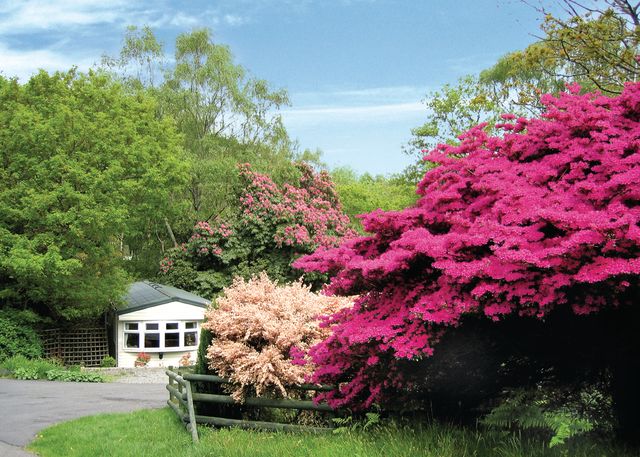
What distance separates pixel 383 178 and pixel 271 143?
3937cm

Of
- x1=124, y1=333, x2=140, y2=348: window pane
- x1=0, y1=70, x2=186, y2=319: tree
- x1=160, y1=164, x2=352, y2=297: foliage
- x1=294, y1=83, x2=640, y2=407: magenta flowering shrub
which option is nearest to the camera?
x1=294, y1=83, x2=640, y2=407: magenta flowering shrub

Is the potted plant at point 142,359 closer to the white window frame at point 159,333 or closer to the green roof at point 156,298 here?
the white window frame at point 159,333

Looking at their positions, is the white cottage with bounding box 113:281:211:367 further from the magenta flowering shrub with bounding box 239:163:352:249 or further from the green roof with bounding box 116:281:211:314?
the magenta flowering shrub with bounding box 239:163:352:249

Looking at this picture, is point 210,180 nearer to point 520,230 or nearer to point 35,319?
point 35,319

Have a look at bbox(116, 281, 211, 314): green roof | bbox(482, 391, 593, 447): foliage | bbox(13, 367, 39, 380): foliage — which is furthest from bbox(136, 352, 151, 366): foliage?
bbox(482, 391, 593, 447): foliage

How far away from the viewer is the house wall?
30266 millimetres

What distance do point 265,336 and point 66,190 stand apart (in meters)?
19.0

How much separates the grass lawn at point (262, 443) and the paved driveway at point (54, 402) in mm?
701

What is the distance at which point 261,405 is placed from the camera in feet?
30.4

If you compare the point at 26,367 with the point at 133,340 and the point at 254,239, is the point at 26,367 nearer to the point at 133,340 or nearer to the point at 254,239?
the point at 133,340

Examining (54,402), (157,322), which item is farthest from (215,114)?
(54,402)

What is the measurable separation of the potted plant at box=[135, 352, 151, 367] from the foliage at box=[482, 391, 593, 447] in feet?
84.9

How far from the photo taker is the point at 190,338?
31297mm

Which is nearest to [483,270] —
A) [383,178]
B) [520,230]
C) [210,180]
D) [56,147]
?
[520,230]
